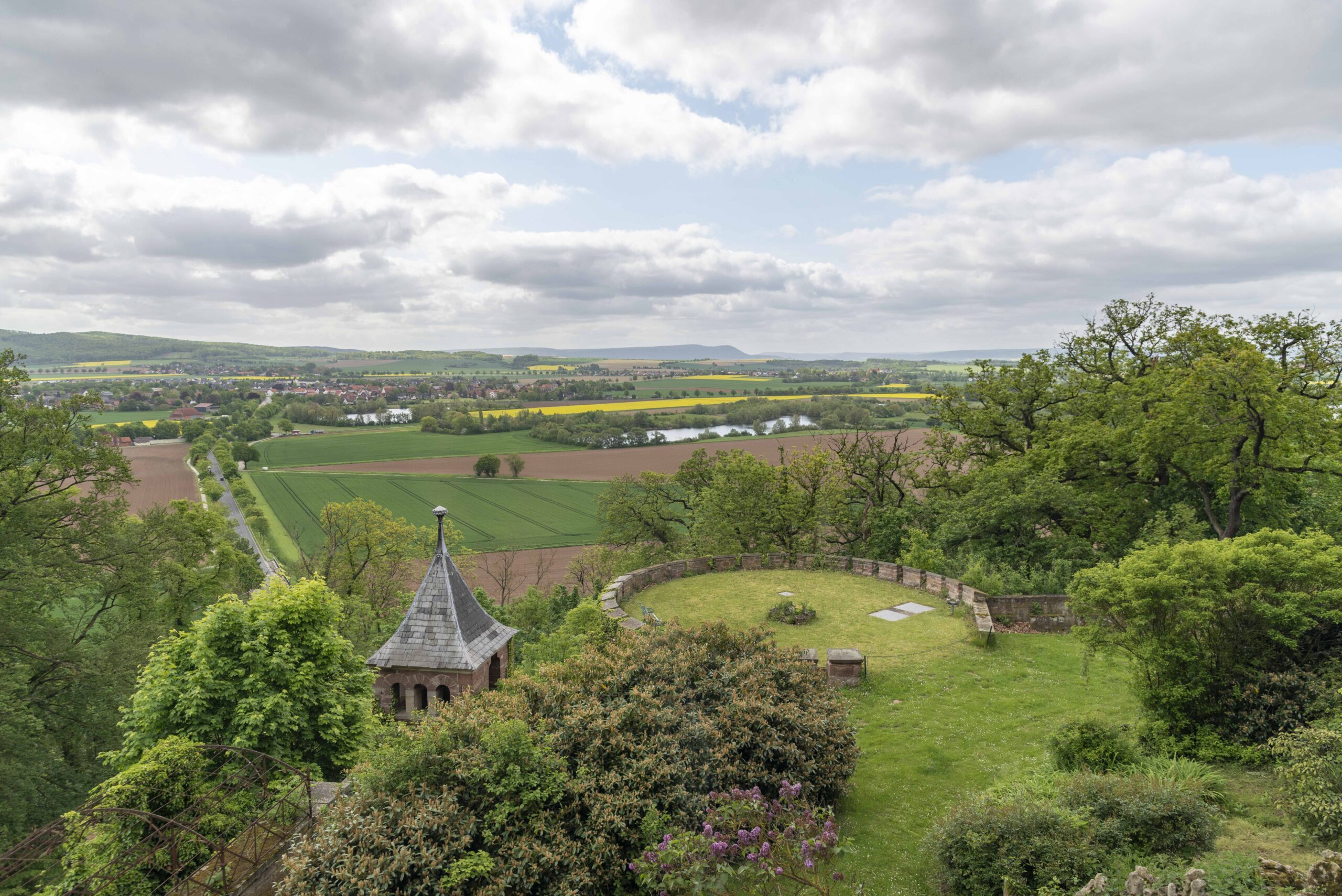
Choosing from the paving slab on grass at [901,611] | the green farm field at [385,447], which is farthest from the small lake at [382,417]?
the paving slab on grass at [901,611]

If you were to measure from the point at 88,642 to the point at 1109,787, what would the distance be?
32.5m

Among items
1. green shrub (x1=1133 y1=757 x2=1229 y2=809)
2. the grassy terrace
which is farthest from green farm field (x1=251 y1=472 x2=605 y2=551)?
green shrub (x1=1133 y1=757 x2=1229 y2=809)

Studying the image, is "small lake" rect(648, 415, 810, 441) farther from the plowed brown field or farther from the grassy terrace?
the grassy terrace

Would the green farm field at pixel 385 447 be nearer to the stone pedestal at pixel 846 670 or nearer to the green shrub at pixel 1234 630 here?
the stone pedestal at pixel 846 670

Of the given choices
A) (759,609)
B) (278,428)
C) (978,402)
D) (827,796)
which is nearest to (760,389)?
(278,428)

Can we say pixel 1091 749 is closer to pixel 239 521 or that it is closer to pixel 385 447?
pixel 239 521

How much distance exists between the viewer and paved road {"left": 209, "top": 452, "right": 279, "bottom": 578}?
50531mm

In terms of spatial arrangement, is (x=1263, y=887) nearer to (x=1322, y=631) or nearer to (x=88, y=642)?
(x=1322, y=631)

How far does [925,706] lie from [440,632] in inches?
471

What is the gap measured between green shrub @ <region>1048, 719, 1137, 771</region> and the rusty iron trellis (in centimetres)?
1225

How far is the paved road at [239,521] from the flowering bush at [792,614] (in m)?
31.7

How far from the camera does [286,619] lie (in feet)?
50.3

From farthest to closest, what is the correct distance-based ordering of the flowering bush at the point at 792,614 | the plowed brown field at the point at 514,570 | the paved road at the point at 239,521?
the paved road at the point at 239,521 → the plowed brown field at the point at 514,570 → the flowering bush at the point at 792,614

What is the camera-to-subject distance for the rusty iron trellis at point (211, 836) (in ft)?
29.9
